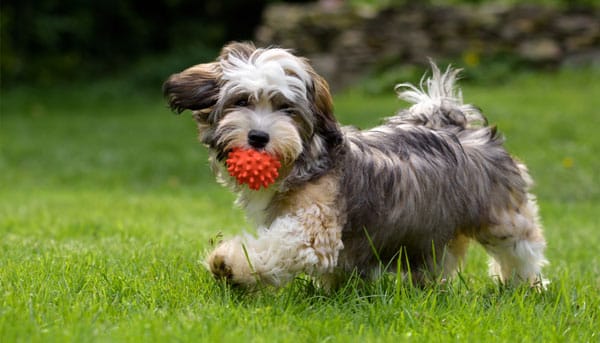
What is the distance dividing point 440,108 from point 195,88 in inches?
65.8

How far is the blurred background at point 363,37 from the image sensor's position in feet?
53.4

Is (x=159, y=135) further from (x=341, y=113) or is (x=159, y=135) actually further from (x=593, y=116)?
(x=593, y=116)

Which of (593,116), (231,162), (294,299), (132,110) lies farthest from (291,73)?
(132,110)

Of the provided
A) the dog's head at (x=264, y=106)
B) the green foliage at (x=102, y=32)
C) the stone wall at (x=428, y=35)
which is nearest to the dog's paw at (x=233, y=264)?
the dog's head at (x=264, y=106)

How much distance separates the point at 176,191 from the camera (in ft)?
35.6

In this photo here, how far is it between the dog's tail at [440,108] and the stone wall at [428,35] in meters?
11.4

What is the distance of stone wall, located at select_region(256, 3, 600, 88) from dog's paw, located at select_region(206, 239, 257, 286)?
12991 millimetres

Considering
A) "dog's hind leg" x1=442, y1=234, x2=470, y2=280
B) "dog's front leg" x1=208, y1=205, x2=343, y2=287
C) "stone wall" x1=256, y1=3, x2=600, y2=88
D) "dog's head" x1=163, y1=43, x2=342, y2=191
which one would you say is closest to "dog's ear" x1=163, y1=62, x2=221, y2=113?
"dog's head" x1=163, y1=43, x2=342, y2=191

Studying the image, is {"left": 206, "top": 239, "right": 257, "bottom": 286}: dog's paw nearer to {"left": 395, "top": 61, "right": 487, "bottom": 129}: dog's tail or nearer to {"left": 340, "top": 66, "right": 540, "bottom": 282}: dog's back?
{"left": 340, "top": 66, "right": 540, "bottom": 282}: dog's back

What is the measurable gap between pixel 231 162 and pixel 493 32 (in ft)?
44.5

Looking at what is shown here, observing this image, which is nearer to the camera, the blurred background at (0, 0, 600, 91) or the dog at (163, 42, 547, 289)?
the dog at (163, 42, 547, 289)

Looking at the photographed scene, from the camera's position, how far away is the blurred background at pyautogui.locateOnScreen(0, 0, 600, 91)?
1627cm

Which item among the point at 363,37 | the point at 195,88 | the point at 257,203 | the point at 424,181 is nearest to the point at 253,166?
the point at 257,203

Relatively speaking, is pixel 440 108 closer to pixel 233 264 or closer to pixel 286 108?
pixel 286 108
